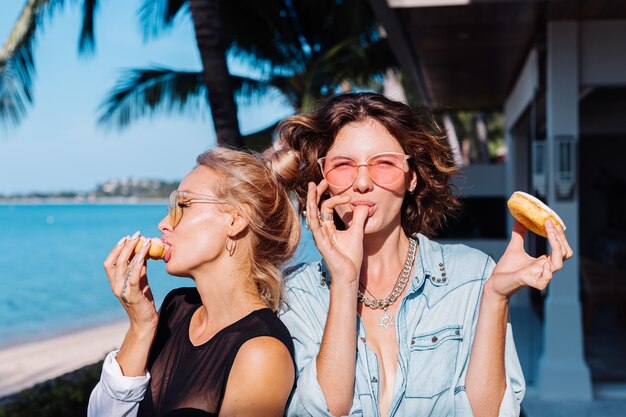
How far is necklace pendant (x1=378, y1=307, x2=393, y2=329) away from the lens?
2.68 metres

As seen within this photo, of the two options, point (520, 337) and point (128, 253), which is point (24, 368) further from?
point (128, 253)

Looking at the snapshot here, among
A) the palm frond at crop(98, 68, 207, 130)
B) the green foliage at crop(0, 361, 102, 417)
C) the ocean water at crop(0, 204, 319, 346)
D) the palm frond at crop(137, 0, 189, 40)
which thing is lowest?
the ocean water at crop(0, 204, 319, 346)

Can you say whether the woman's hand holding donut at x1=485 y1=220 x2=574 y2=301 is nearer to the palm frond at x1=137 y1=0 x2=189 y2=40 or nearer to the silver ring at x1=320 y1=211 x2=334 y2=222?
the silver ring at x1=320 y1=211 x2=334 y2=222

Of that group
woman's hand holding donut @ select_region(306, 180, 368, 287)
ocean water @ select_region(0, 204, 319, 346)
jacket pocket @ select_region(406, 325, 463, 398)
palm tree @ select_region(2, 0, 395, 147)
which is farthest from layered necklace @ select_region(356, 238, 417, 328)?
palm tree @ select_region(2, 0, 395, 147)

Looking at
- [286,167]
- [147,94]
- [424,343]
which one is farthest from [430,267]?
[147,94]

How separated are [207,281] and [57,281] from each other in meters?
43.4

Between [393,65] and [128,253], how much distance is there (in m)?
13.0

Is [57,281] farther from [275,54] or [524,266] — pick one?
[524,266]

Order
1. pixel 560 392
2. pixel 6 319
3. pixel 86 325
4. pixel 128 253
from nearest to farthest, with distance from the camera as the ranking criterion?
pixel 128 253 < pixel 560 392 < pixel 86 325 < pixel 6 319

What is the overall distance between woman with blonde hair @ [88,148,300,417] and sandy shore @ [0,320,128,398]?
33.9ft

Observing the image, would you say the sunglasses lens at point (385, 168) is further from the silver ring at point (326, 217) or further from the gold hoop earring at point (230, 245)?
the gold hoop earring at point (230, 245)

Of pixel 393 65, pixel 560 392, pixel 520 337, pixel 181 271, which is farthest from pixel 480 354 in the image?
pixel 393 65

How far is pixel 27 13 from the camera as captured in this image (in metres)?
13.6

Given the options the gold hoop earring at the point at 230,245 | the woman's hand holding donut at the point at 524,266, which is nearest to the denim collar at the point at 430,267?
the woman's hand holding donut at the point at 524,266
